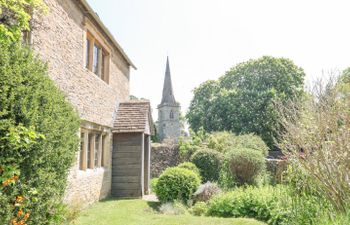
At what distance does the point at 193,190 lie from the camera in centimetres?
1231

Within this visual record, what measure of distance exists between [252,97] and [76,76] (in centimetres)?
2401

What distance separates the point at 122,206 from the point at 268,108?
70.6ft

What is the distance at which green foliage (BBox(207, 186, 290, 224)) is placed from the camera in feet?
28.0

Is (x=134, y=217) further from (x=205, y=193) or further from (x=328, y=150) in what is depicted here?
(x=328, y=150)

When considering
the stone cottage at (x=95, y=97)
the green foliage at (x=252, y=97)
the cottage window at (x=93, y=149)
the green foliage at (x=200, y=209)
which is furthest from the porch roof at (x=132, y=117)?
the green foliage at (x=252, y=97)

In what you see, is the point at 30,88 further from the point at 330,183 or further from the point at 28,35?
the point at 330,183

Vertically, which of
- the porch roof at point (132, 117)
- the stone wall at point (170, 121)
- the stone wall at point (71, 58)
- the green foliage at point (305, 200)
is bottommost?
the green foliage at point (305, 200)

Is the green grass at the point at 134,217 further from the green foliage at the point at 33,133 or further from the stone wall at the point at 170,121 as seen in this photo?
the stone wall at the point at 170,121

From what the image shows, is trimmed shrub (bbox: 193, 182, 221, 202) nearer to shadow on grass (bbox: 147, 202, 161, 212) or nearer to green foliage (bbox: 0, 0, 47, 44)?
shadow on grass (bbox: 147, 202, 161, 212)

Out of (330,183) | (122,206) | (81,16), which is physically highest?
→ (81,16)

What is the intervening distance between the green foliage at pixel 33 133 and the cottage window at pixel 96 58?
5307 mm

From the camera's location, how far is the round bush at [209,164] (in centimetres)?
1634

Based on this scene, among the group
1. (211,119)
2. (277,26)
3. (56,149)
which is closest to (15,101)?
(56,149)

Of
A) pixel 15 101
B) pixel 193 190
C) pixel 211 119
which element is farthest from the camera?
pixel 211 119
